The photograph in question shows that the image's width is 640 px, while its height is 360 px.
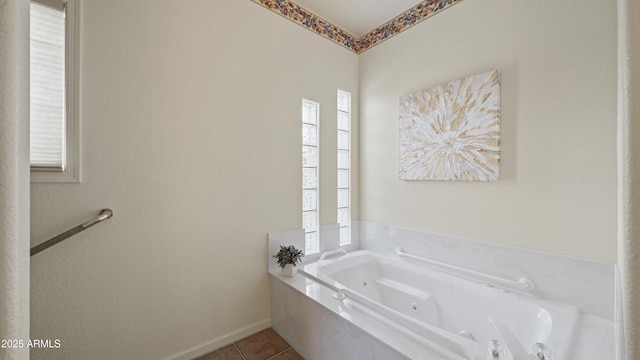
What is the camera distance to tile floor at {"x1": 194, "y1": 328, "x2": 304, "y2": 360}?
1.65m

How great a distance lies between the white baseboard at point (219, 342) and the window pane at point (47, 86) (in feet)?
4.37

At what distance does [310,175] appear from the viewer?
2.28m

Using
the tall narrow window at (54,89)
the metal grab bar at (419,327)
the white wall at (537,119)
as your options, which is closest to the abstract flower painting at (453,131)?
the white wall at (537,119)

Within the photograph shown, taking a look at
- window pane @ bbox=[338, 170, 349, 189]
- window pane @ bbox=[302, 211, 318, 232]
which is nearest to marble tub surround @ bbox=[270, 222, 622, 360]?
window pane @ bbox=[302, 211, 318, 232]

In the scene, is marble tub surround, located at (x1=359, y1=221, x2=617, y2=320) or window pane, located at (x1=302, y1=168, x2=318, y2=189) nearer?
marble tub surround, located at (x1=359, y1=221, x2=617, y2=320)

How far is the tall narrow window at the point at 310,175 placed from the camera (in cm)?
224

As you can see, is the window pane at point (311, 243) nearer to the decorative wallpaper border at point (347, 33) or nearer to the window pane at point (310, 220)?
the window pane at point (310, 220)

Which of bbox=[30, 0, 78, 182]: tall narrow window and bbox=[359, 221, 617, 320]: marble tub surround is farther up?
bbox=[30, 0, 78, 182]: tall narrow window

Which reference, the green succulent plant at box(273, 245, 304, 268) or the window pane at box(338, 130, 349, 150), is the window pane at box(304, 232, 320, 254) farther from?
the window pane at box(338, 130, 349, 150)

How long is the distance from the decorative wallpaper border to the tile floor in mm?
2591

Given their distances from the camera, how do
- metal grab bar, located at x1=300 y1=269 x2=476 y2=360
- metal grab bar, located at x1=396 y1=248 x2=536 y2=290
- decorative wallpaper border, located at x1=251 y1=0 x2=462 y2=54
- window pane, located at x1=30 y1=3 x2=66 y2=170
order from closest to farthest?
1. metal grab bar, located at x1=300 y1=269 x2=476 y2=360
2. window pane, located at x1=30 y1=3 x2=66 y2=170
3. metal grab bar, located at x1=396 y1=248 x2=536 y2=290
4. decorative wallpaper border, located at x1=251 y1=0 x2=462 y2=54

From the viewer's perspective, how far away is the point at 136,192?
4.77 ft

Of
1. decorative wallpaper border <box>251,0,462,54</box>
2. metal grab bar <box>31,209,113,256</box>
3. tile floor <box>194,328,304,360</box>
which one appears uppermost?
decorative wallpaper border <box>251,0,462,54</box>

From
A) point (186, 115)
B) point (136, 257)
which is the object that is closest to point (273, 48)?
point (186, 115)
